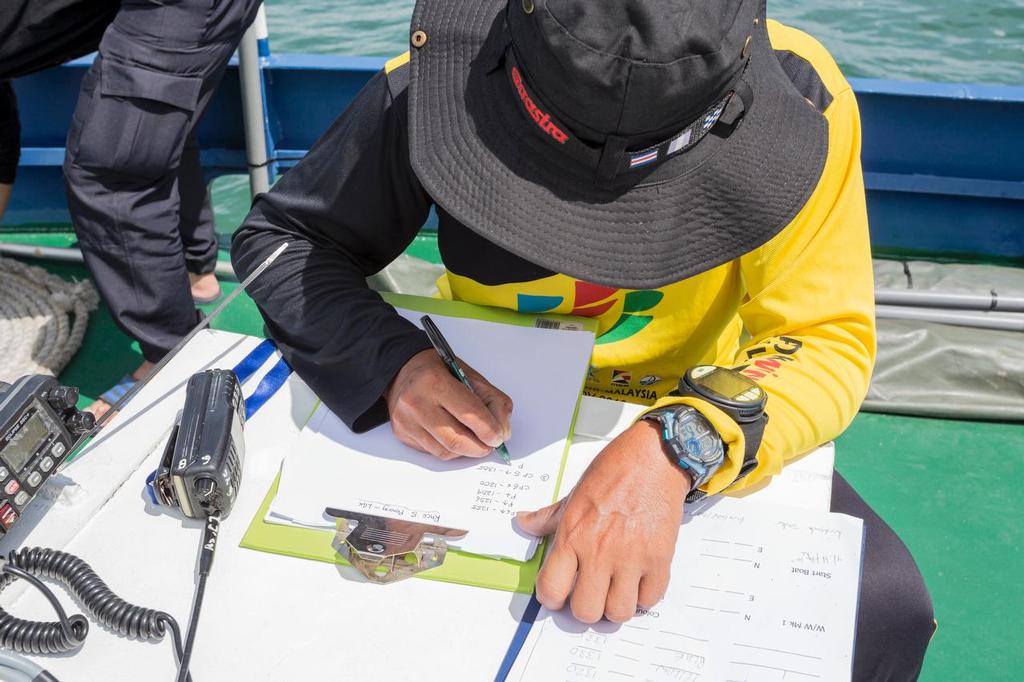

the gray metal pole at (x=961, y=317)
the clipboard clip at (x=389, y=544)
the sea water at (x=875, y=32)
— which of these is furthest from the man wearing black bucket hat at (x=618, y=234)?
the sea water at (x=875, y=32)

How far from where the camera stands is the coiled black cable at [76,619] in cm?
80

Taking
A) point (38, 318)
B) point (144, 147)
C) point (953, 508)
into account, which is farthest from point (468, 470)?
point (38, 318)

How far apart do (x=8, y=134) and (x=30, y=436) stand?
1.50 m

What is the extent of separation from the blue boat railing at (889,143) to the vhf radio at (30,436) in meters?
1.89

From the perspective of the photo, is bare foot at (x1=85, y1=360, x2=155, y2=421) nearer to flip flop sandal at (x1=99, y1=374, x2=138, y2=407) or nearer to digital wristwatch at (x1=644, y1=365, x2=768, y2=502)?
flip flop sandal at (x1=99, y1=374, x2=138, y2=407)

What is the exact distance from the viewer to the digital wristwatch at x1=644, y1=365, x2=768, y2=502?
2.92 ft

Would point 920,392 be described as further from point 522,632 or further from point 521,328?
point 522,632

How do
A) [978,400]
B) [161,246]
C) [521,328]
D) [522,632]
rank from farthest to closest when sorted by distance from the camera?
1. [978,400]
2. [161,246]
3. [521,328]
4. [522,632]

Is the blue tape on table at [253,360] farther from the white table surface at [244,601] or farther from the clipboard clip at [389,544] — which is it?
the clipboard clip at [389,544]

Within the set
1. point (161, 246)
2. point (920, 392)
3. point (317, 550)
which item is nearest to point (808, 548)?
point (317, 550)

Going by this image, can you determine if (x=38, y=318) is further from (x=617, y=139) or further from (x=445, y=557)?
(x=617, y=139)

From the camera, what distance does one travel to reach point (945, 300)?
2365mm

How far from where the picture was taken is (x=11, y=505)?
2.85 feet

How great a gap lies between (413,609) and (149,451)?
1.42 ft
